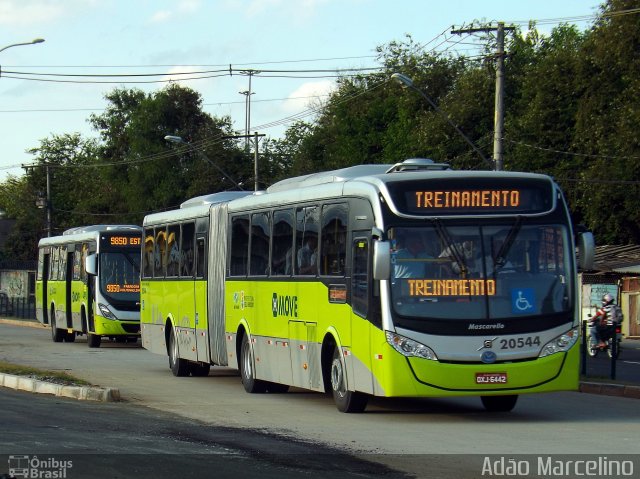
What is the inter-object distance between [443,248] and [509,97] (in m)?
59.0

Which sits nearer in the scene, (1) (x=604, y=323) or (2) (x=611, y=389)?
(2) (x=611, y=389)

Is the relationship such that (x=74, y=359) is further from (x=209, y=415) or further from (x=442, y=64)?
(x=442, y=64)

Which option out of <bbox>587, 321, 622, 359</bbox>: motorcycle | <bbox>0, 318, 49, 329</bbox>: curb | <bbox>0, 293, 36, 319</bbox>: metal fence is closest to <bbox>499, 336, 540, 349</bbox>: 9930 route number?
<bbox>587, 321, 622, 359</bbox>: motorcycle

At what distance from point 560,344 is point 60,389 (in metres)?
7.30

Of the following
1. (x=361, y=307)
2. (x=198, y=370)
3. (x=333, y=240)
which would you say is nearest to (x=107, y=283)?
(x=198, y=370)

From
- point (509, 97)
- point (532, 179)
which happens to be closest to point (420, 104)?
point (509, 97)

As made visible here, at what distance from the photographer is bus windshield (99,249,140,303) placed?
35.5 meters

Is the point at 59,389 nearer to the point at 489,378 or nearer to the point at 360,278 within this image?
the point at 360,278

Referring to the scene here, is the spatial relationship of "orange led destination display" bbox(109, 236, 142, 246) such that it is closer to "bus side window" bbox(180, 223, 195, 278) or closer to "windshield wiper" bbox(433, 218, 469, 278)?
"bus side window" bbox(180, 223, 195, 278)

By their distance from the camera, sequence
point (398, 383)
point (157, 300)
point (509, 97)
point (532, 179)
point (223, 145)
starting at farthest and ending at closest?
1. point (223, 145)
2. point (509, 97)
3. point (157, 300)
4. point (532, 179)
5. point (398, 383)

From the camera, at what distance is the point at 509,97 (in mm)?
73188

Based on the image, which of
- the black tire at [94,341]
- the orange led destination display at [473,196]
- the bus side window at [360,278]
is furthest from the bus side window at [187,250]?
the black tire at [94,341]

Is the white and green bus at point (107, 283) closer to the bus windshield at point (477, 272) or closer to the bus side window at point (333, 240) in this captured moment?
the bus side window at point (333, 240)

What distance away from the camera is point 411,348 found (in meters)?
15.2
